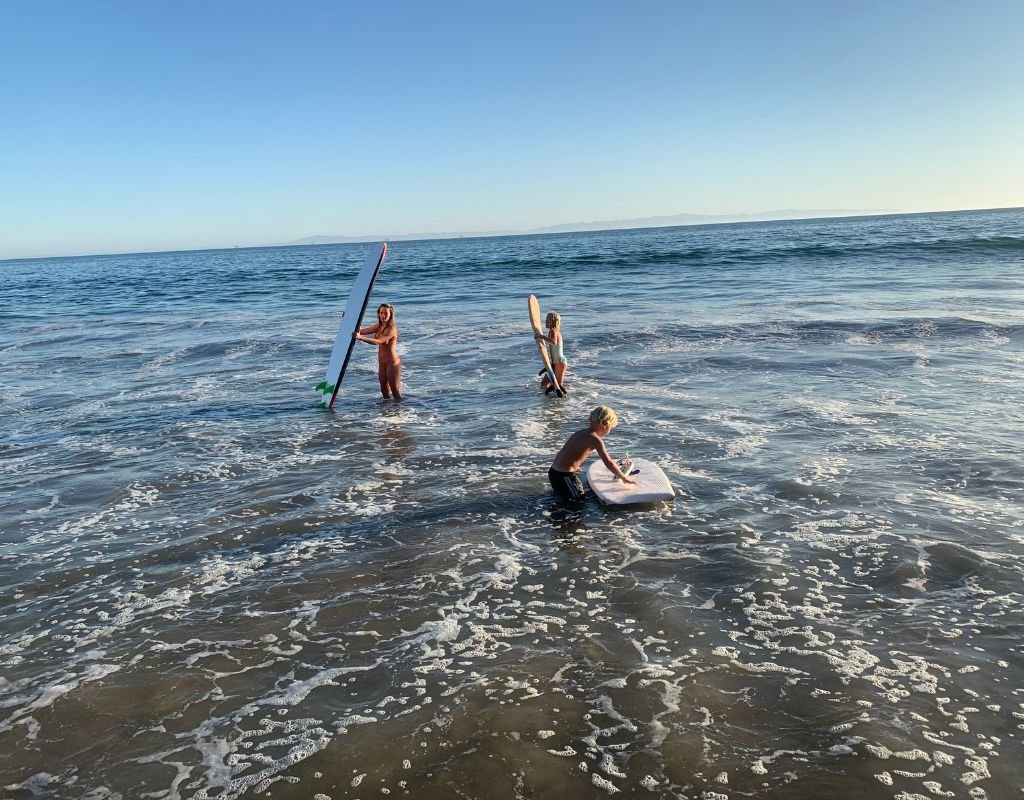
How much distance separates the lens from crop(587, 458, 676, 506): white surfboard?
7.48 metres

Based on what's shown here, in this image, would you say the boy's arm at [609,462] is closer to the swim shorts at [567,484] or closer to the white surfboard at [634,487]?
the white surfboard at [634,487]

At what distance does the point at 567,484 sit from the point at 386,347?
6.29 meters

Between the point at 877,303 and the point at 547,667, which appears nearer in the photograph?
the point at 547,667

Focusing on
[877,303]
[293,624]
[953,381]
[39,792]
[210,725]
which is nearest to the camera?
[39,792]

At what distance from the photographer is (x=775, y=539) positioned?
669 centimetres

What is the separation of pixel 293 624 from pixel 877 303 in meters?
23.6

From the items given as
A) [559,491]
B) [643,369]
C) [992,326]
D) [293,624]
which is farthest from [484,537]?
[992,326]

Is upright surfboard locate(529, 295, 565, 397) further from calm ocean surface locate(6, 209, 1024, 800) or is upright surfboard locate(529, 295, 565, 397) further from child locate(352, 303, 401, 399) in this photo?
child locate(352, 303, 401, 399)

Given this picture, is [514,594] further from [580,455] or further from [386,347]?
[386,347]

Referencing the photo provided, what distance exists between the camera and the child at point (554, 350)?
1291cm

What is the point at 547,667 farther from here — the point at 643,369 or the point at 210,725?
the point at 643,369

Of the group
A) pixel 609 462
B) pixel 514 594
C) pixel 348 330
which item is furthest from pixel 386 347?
pixel 514 594

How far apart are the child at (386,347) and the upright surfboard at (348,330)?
0.83ft

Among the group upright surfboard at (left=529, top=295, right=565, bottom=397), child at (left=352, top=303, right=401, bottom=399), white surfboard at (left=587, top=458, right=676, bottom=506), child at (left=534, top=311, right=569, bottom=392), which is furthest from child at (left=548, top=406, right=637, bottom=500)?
child at (left=352, top=303, right=401, bottom=399)
